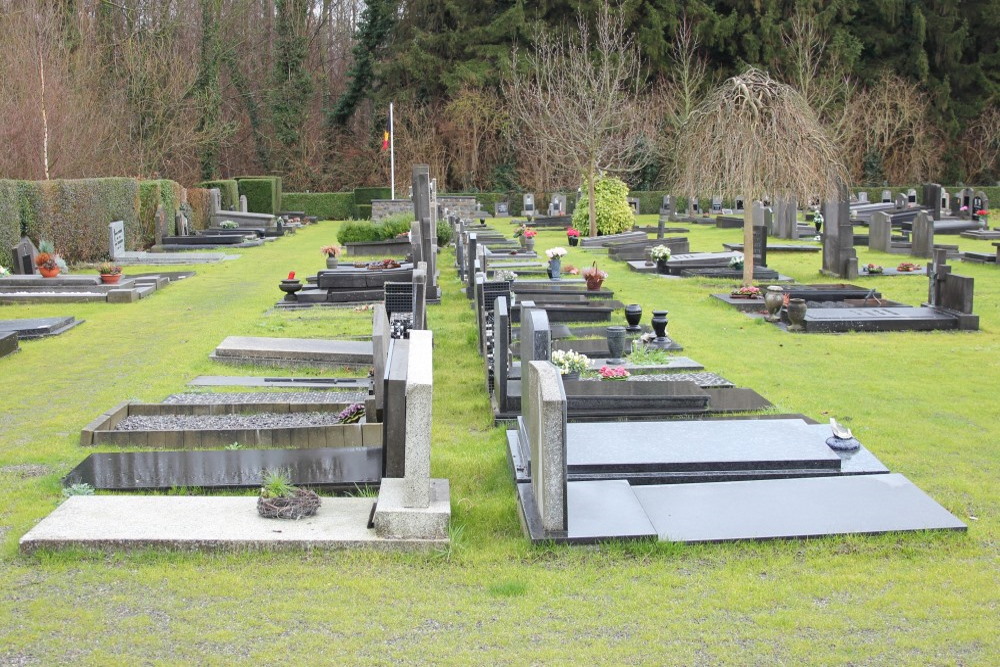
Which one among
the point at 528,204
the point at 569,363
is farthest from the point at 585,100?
the point at 569,363

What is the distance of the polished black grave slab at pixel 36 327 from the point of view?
1409cm

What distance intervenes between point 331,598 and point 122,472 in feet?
8.72

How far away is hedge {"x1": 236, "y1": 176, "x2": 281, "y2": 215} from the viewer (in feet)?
140

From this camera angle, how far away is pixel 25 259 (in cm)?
1988

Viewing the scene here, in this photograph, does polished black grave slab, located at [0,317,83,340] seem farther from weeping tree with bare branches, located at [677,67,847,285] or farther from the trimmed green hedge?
the trimmed green hedge

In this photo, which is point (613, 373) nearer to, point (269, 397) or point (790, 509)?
point (269, 397)

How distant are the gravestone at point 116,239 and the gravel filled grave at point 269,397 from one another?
15255 millimetres

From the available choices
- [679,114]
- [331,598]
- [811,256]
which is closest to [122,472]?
[331,598]

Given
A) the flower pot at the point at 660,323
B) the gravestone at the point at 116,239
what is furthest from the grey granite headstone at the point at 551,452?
the gravestone at the point at 116,239

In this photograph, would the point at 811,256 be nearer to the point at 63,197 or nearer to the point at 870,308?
the point at 870,308

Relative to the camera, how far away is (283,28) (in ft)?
163

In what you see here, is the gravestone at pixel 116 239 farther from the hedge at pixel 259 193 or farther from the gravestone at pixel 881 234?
the gravestone at pixel 881 234

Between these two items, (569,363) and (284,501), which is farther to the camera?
(569,363)

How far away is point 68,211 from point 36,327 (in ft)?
30.3
